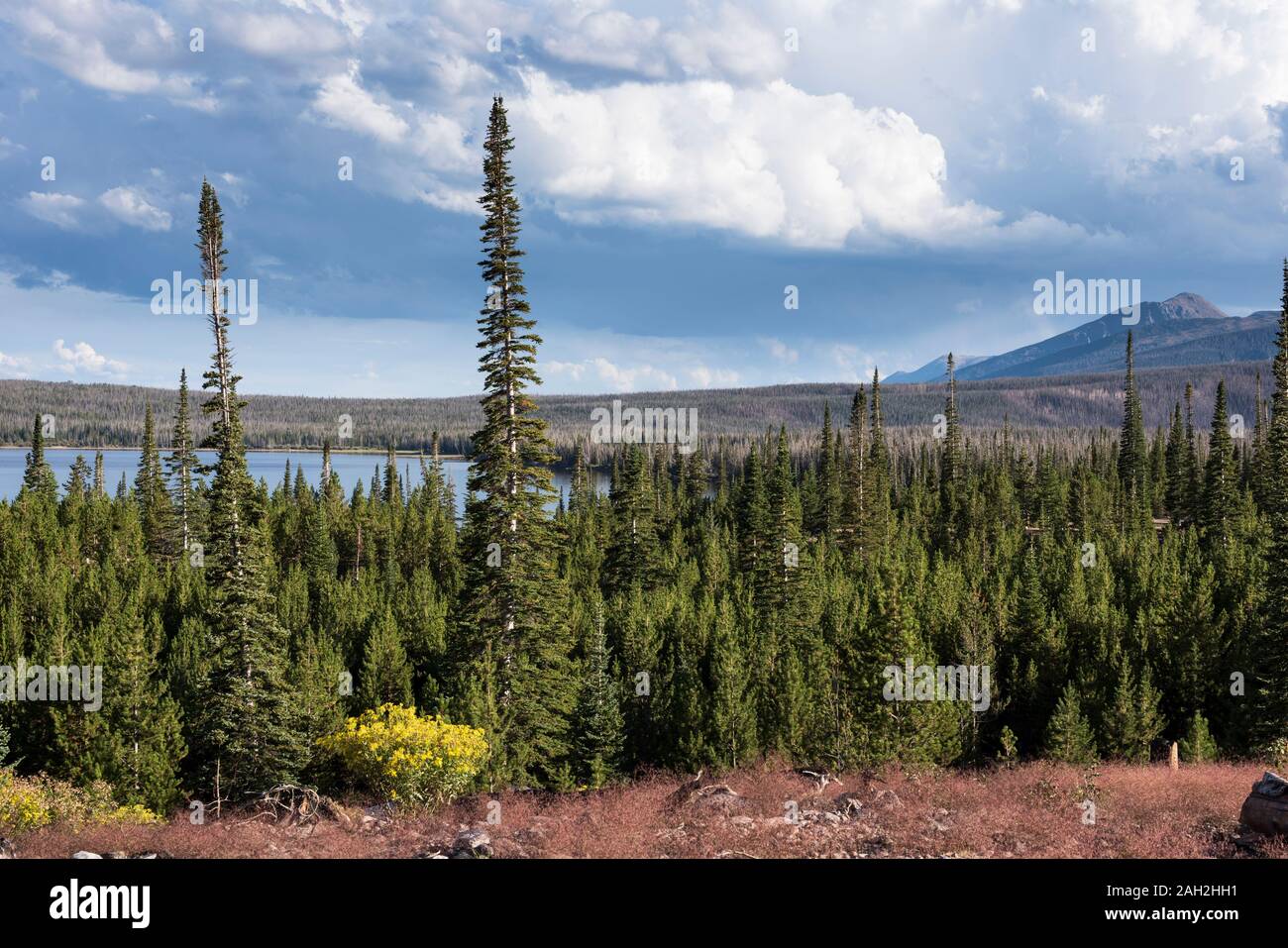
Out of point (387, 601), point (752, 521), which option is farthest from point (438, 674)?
point (752, 521)

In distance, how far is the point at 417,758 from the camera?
31.2 meters

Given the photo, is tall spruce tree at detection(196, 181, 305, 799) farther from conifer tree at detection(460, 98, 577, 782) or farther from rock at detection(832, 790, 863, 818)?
rock at detection(832, 790, 863, 818)

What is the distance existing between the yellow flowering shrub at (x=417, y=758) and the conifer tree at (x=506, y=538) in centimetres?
450

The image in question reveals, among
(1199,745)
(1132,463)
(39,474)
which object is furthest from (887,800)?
(39,474)

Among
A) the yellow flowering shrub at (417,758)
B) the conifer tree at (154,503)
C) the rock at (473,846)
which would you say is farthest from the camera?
the conifer tree at (154,503)

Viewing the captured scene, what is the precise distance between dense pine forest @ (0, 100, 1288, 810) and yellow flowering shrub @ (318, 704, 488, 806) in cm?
359

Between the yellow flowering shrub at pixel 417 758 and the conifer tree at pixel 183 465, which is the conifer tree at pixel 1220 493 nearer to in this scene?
Answer: the yellow flowering shrub at pixel 417 758

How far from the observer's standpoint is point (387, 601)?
76062mm

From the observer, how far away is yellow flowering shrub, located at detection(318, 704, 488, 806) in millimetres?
31438

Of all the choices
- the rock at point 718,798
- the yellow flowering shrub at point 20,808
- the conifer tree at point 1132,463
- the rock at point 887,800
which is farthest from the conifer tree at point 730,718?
the conifer tree at point 1132,463

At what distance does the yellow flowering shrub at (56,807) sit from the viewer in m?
26.8

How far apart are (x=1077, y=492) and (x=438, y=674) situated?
8823 cm
